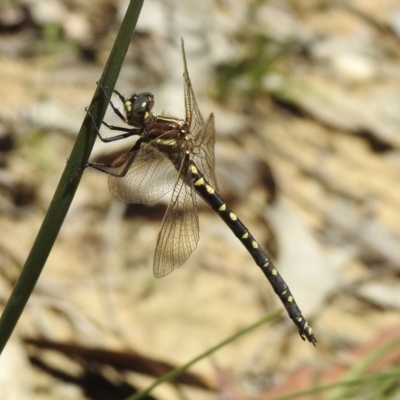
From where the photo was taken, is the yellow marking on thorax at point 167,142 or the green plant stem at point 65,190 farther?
the yellow marking on thorax at point 167,142

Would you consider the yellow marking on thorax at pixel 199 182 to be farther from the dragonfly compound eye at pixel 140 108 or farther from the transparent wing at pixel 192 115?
the dragonfly compound eye at pixel 140 108

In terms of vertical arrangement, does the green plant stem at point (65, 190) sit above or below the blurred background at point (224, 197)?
below

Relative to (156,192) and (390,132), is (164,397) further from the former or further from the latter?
(390,132)

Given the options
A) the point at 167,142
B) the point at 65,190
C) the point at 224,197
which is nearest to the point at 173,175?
the point at 167,142

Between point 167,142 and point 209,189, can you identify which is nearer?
point 167,142

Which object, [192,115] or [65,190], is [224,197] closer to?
[192,115]

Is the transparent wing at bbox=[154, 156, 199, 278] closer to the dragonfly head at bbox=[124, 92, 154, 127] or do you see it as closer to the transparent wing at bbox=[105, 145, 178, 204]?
the transparent wing at bbox=[105, 145, 178, 204]

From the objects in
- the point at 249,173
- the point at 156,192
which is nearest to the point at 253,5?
the point at 249,173

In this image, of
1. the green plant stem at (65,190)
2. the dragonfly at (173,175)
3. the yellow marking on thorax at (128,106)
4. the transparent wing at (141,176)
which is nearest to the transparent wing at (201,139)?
the dragonfly at (173,175)
